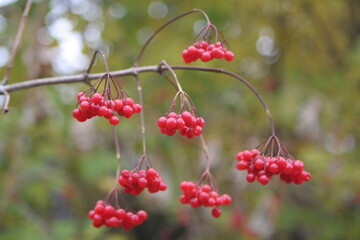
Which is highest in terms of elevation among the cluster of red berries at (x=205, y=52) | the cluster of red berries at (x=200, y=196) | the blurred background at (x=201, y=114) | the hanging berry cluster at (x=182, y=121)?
the blurred background at (x=201, y=114)

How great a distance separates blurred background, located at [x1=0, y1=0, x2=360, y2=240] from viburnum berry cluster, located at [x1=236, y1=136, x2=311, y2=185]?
1.85m

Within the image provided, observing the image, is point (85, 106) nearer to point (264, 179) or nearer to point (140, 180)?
point (140, 180)

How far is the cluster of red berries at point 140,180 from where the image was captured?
156 cm

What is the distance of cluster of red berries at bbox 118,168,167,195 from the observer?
1.56 meters

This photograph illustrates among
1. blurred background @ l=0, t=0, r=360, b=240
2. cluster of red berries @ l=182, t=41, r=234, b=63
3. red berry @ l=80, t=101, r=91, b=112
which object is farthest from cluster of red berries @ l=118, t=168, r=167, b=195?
blurred background @ l=0, t=0, r=360, b=240

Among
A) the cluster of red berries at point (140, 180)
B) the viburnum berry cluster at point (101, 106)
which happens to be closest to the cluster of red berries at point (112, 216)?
the cluster of red berries at point (140, 180)

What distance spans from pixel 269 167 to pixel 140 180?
1.76ft

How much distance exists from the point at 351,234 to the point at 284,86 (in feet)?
6.17

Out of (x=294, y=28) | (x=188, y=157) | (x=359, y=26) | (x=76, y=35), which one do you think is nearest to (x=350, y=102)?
(x=294, y=28)

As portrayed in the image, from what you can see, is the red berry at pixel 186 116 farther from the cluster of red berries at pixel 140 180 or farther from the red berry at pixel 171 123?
the cluster of red berries at pixel 140 180

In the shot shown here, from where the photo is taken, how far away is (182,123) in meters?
1.45

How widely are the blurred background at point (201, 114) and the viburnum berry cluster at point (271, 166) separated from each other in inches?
73.0

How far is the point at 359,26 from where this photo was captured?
→ 5559 millimetres

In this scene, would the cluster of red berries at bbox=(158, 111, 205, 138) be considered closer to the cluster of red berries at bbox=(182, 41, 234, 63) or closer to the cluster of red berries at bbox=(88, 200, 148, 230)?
the cluster of red berries at bbox=(182, 41, 234, 63)
